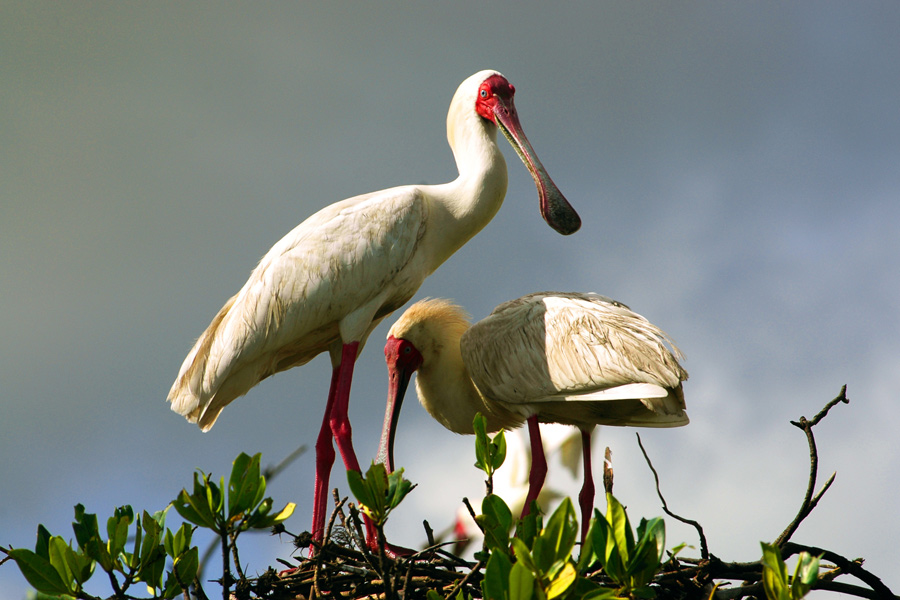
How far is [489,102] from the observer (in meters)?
6.85

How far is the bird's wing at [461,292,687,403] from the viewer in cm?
581

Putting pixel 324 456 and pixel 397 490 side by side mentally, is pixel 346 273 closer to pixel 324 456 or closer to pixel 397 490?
pixel 324 456

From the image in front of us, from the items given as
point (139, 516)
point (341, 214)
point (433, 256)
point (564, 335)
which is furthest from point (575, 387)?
point (139, 516)

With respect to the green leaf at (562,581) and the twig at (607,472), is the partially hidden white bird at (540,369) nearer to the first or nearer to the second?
the twig at (607,472)

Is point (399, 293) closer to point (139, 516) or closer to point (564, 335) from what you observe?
point (564, 335)

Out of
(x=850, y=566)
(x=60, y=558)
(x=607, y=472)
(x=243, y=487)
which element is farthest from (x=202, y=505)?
(x=850, y=566)

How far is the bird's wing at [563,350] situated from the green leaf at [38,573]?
123 inches

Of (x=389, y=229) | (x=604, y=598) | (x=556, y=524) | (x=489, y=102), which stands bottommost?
(x=604, y=598)

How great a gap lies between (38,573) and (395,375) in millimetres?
3638

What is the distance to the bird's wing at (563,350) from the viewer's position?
5812 mm

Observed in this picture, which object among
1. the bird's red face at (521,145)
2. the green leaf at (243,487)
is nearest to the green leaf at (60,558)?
the green leaf at (243,487)

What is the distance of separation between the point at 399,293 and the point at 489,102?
1.56m

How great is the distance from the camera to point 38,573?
3.96 meters

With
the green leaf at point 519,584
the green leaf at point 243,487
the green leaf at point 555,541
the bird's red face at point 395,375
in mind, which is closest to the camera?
the green leaf at point 519,584
